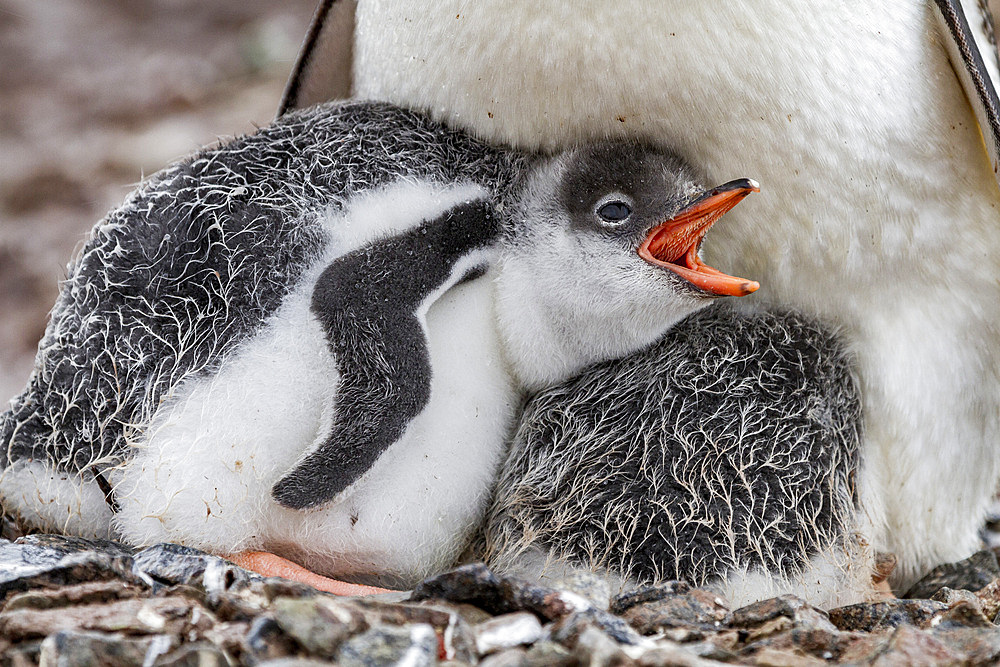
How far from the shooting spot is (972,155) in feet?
5.52

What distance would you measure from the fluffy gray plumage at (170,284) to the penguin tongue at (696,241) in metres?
0.37

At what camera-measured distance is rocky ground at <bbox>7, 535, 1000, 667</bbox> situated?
1.12 metres

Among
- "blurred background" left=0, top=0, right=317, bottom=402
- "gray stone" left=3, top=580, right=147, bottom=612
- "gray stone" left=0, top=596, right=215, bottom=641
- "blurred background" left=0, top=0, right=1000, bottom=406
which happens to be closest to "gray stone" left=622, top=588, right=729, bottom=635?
"gray stone" left=0, top=596, right=215, bottom=641

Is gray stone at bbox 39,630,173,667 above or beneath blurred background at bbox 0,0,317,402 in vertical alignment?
beneath

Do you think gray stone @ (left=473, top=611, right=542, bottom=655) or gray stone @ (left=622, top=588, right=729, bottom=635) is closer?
gray stone @ (left=473, top=611, right=542, bottom=655)

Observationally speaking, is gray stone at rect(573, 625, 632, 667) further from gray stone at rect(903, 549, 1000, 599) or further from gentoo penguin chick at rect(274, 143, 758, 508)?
gray stone at rect(903, 549, 1000, 599)

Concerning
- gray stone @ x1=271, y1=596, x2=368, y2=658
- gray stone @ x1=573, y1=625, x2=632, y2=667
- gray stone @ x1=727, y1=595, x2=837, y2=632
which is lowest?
gray stone @ x1=727, y1=595, x2=837, y2=632

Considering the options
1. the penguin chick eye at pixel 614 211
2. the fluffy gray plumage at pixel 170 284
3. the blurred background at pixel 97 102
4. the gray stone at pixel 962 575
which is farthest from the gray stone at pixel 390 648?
the blurred background at pixel 97 102

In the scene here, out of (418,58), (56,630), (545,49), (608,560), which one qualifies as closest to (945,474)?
(608,560)

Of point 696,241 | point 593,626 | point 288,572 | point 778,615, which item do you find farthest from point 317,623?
point 696,241

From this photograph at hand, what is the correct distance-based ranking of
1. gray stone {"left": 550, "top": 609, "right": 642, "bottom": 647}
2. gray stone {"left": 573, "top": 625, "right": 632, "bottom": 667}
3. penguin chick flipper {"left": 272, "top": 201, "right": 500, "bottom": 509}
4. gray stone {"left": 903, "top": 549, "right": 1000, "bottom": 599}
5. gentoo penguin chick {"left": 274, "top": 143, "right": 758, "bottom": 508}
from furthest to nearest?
gray stone {"left": 903, "top": 549, "right": 1000, "bottom": 599}, gentoo penguin chick {"left": 274, "top": 143, "right": 758, "bottom": 508}, penguin chick flipper {"left": 272, "top": 201, "right": 500, "bottom": 509}, gray stone {"left": 550, "top": 609, "right": 642, "bottom": 647}, gray stone {"left": 573, "top": 625, "right": 632, "bottom": 667}

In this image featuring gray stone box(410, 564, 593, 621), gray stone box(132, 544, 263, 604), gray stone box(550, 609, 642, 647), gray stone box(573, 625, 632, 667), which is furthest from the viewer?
gray stone box(132, 544, 263, 604)

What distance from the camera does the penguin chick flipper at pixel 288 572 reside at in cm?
156

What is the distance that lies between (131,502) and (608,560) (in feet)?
2.46
